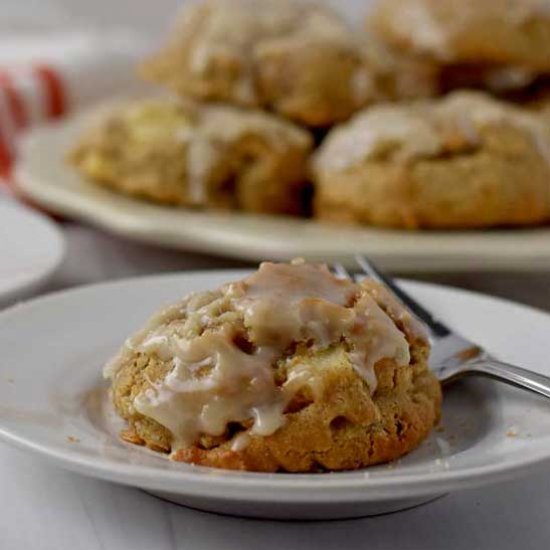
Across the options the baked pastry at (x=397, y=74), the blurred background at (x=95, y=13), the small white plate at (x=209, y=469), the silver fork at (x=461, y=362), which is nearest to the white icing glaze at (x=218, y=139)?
the baked pastry at (x=397, y=74)

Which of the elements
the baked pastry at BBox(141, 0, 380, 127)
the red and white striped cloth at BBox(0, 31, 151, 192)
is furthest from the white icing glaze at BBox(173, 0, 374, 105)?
the red and white striped cloth at BBox(0, 31, 151, 192)

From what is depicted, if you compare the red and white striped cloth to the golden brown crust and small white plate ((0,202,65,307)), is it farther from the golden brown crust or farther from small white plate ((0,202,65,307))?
the golden brown crust

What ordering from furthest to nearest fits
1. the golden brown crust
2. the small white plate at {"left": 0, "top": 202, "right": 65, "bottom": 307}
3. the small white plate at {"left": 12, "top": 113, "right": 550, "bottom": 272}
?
the small white plate at {"left": 12, "top": 113, "right": 550, "bottom": 272}, the small white plate at {"left": 0, "top": 202, "right": 65, "bottom": 307}, the golden brown crust

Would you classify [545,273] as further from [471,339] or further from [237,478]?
[237,478]

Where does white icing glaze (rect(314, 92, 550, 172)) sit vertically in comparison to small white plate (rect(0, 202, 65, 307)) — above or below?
above

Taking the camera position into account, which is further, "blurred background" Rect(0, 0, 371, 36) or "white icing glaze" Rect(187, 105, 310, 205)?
"blurred background" Rect(0, 0, 371, 36)
